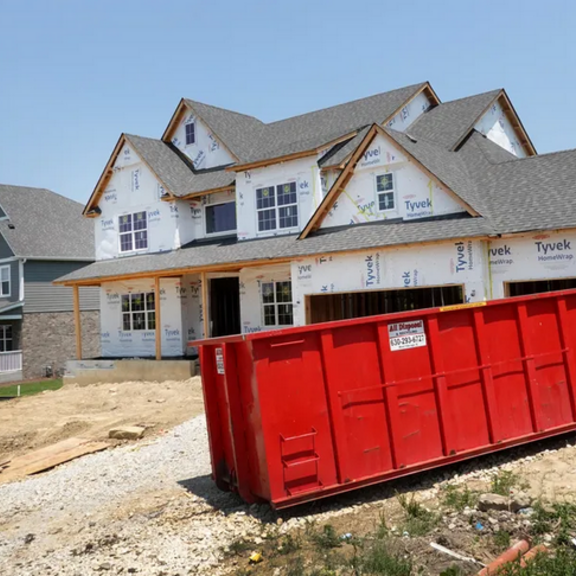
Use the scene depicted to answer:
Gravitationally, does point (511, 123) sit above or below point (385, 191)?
above

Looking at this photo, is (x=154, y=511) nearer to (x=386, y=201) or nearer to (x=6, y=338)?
(x=386, y=201)

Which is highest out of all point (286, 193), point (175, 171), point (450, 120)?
point (450, 120)

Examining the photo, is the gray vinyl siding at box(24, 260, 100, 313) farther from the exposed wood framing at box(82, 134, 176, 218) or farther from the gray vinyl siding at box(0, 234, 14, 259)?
the exposed wood framing at box(82, 134, 176, 218)

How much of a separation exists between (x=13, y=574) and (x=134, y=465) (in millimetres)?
3866

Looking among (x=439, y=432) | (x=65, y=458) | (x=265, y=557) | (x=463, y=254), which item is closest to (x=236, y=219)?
(x=463, y=254)

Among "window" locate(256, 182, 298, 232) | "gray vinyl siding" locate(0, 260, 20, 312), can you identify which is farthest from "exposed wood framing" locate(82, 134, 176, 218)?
"gray vinyl siding" locate(0, 260, 20, 312)

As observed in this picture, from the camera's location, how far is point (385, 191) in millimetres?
18047

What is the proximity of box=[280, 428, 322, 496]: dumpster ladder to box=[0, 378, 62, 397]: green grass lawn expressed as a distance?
69.8 feet

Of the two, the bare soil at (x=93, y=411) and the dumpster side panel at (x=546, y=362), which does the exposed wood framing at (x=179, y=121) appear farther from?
the dumpster side panel at (x=546, y=362)

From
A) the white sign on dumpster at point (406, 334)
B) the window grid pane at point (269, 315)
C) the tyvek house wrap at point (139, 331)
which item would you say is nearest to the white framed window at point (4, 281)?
the tyvek house wrap at point (139, 331)

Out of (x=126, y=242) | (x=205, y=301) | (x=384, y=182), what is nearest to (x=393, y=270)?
(x=384, y=182)

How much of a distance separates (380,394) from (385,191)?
11.3 metres

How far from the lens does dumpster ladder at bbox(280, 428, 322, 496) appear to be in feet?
22.9

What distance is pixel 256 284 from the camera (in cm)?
2264
